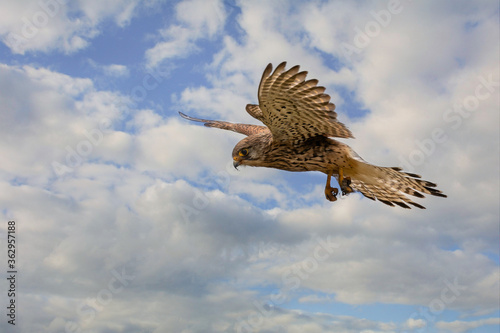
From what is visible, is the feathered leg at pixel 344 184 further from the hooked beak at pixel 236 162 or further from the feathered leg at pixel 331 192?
the hooked beak at pixel 236 162

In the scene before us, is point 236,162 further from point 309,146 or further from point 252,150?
point 309,146

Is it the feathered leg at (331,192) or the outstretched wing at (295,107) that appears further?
the feathered leg at (331,192)

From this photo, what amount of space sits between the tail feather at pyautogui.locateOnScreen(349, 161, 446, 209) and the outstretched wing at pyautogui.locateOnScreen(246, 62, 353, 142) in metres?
1.26

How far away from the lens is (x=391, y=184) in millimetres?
9312

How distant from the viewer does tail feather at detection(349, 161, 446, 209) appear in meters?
8.98

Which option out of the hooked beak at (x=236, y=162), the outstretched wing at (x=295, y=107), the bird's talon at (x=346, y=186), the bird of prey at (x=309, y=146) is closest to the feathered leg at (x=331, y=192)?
the bird of prey at (x=309, y=146)

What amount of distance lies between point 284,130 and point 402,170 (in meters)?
2.62

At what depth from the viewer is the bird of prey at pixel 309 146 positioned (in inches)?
294

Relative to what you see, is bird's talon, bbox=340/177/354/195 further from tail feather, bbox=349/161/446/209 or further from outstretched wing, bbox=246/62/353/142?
outstretched wing, bbox=246/62/353/142

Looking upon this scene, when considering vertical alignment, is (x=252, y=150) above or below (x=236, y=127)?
below

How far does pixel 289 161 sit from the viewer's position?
29.1 ft

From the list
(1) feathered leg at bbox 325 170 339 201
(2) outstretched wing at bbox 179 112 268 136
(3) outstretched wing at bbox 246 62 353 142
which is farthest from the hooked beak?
(1) feathered leg at bbox 325 170 339 201

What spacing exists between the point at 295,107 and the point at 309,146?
1.06 metres

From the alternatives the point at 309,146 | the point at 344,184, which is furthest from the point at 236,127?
the point at 344,184
